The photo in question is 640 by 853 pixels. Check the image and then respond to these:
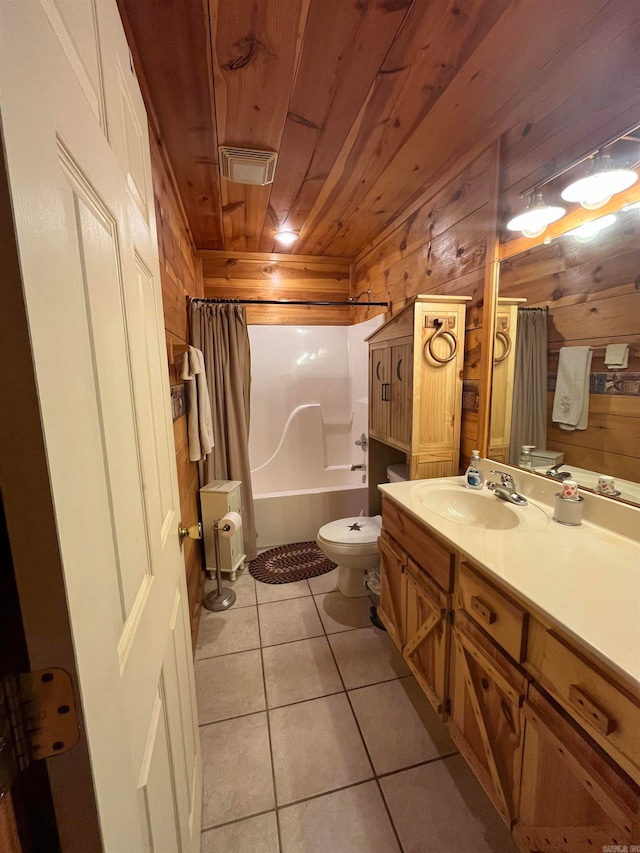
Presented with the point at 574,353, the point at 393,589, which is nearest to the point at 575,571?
the point at 574,353

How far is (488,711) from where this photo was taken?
99cm

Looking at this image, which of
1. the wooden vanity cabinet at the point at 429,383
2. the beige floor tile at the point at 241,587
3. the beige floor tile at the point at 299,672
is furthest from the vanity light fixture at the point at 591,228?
the beige floor tile at the point at 241,587

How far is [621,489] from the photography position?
1.11m

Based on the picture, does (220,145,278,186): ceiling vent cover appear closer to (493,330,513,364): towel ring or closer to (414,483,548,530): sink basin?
(493,330,513,364): towel ring

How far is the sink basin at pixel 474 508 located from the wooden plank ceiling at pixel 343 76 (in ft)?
4.93

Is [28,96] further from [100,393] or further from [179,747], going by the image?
[179,747]

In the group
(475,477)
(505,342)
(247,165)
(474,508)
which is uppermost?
(247,165)

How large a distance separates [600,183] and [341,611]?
2.19m

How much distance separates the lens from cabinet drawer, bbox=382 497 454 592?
3.77ft

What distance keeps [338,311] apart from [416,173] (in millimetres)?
1571

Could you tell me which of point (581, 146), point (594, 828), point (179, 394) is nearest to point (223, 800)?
point (594, 828)

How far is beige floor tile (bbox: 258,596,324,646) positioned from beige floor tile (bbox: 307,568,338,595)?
92 mm

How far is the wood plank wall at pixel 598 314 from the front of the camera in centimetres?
103

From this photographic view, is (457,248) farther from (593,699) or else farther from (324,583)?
(324,583)
